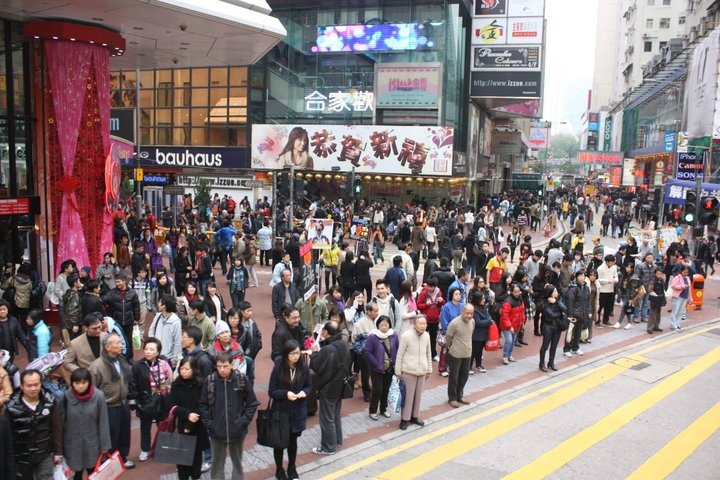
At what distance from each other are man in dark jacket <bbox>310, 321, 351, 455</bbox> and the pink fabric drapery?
8.87 metres

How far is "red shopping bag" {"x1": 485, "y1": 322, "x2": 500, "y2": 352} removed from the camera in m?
10.7

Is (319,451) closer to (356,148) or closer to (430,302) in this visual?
(430,302)

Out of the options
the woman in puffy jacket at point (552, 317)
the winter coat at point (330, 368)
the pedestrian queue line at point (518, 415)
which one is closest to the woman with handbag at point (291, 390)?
the winter coat at point (330, 368)

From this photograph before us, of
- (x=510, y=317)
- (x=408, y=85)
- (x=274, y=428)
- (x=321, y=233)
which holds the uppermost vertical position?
(x=408, y=85)

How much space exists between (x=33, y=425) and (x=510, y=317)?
312 inches

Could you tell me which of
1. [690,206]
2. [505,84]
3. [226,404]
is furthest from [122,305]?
[505,84]

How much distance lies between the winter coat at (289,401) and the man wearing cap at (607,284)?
9555 millimetres

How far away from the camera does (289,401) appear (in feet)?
21.0

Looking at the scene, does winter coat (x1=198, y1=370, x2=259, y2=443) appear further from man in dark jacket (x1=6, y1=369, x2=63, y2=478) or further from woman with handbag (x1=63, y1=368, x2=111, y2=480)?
man in dark jacket (x1=6, y1=369, x2=63, y2=478)

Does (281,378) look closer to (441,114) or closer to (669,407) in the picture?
(669,407)

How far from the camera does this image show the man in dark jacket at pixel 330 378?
23.1 ft

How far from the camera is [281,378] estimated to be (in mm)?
6402

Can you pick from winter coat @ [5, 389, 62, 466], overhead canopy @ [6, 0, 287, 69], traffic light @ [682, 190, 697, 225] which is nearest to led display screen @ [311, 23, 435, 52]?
overhead canopy @ [6, 0, 287, 69]

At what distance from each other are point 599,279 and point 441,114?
79.1 feet
